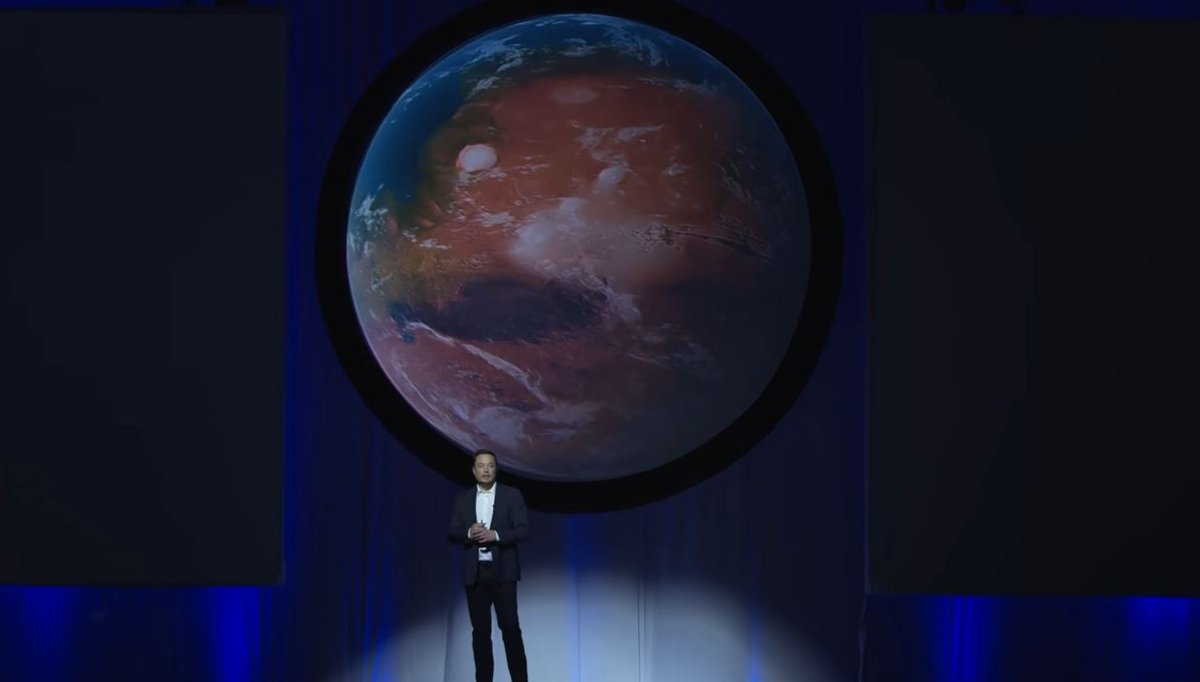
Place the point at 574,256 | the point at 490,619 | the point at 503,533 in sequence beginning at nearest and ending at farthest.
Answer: the point at 503,533, the point at 490,619, the point at 574,256

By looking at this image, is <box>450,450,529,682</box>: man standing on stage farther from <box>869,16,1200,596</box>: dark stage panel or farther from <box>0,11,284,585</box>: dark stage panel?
<box>869,16,1200,596</box>: dark stage panel

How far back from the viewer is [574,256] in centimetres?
477

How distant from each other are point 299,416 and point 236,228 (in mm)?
823

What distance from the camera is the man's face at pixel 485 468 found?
433 cm

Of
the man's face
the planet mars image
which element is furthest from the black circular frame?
the man's face

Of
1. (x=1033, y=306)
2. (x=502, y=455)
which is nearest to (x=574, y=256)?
(x=502, y=455)

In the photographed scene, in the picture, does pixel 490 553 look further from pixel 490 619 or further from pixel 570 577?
pixel 570 577

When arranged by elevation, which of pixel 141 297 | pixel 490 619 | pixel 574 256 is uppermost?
pixel 574 256

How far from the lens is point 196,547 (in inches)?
180

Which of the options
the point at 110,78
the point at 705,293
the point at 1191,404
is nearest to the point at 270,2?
the point at 110,78

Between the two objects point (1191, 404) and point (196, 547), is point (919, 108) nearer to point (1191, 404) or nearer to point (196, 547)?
point (1191, 404)

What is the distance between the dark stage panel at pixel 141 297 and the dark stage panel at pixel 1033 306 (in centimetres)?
239

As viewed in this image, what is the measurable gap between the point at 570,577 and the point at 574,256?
1.31m

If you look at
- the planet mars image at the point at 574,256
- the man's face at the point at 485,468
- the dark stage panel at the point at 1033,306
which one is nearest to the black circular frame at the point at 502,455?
the planet mars image at the point at 574,256
